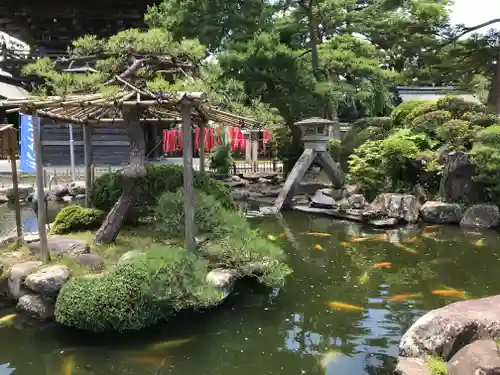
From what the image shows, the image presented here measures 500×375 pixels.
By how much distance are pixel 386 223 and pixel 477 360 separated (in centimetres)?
868

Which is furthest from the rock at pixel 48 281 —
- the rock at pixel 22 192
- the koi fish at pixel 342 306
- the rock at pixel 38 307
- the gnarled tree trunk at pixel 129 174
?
the rock at pixel 22 192

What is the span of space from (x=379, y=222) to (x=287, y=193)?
3.57m

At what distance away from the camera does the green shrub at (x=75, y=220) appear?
342 inches

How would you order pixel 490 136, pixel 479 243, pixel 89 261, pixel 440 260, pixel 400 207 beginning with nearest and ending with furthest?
pixel 89 261 < pixel 440 260 < pixel 479 243 < pixel 490 136 < pixel 400 207

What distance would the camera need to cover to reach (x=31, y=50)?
68.6 ft

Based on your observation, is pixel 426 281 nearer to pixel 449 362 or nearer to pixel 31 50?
pixel 449 362

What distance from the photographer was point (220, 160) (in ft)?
63.4

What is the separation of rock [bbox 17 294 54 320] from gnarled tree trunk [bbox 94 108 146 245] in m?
1.72

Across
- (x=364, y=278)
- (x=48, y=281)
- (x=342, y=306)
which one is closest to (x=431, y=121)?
(x=364, y=278)

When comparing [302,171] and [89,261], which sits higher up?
[302,171]

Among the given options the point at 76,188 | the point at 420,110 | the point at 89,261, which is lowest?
the point at 89,261

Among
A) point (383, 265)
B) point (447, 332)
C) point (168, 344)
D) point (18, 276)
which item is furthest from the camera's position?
point (383, 265)

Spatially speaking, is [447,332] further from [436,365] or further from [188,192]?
[188,192]

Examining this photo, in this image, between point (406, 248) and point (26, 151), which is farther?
point (26, 151)
